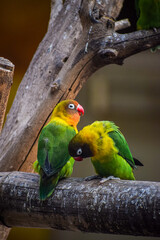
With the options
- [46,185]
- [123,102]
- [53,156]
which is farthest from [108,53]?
[123,102]

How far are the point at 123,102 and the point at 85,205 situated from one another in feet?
8.21

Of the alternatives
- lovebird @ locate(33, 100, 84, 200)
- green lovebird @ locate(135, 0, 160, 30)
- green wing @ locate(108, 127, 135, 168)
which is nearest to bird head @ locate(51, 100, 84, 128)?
lovebird @ locate(33, 100, 84, 200)

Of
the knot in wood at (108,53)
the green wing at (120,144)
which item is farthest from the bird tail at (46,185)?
the knot in wood at (108,53)

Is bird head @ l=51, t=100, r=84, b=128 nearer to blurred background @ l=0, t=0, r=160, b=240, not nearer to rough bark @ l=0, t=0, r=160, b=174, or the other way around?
rough bark @ l=0, t=0, r=160, b=174

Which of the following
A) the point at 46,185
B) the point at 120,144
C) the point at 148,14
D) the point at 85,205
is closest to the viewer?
the point at 85,205

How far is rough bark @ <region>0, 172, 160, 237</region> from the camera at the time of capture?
4.19 feet

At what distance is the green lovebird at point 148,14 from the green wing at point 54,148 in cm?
75

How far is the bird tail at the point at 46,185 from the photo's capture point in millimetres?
1512

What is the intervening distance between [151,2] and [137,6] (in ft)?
0.51

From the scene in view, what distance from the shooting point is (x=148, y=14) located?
2133 millimetres

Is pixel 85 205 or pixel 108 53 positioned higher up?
pixel 108 53

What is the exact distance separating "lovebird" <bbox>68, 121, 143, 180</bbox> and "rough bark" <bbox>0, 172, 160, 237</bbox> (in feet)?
0.56

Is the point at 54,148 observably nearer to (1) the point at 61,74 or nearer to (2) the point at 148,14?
(1) the point at 61,74

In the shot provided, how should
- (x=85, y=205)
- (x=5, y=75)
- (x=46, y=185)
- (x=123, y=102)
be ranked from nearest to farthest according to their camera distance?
(x=85, y=205) < (x=46, y=185) < (x=5, y=75) < (x=123, y=102)
